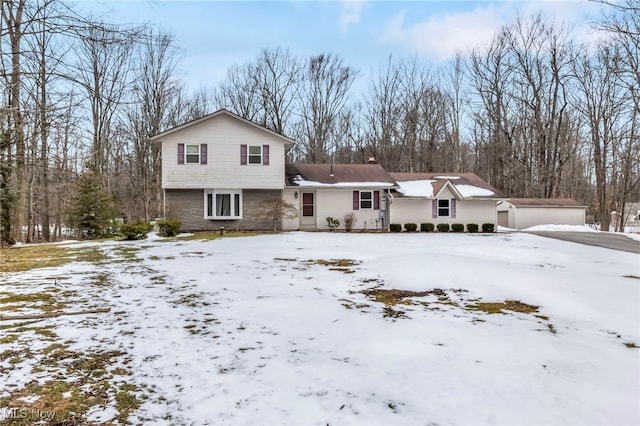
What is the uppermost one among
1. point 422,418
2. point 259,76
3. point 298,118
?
point 259,76

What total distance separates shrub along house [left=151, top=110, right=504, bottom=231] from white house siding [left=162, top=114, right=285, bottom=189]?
1.9 inches

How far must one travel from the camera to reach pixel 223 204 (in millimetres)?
19875

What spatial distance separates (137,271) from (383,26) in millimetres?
18882

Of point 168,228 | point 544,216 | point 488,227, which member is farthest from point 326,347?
point 544,216

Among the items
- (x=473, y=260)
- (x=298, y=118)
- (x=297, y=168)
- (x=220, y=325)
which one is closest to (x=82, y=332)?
(x=220, y=325)

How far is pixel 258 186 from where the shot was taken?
19641 millimetres

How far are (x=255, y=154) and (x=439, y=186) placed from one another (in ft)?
35.7

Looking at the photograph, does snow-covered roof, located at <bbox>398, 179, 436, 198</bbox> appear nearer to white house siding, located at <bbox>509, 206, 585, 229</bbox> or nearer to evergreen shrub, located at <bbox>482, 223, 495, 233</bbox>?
evergreen shrub, located at <bbox>482, 223, 495, 233</bbox>

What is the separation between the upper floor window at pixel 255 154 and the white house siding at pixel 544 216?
732 inches

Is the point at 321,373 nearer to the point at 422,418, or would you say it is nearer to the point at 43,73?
the point at 422,418

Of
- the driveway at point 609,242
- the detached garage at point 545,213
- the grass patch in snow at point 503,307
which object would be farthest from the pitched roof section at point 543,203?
the grass patch in snow at point 503,307

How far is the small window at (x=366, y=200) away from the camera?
69.6 ft

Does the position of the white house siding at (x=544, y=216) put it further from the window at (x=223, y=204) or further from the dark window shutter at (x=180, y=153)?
the dark window shutter at (x=180, y=153)

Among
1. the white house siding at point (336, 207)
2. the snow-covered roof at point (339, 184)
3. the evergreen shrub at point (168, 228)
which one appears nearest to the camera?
the evergreen shrub at point (168, 228)
